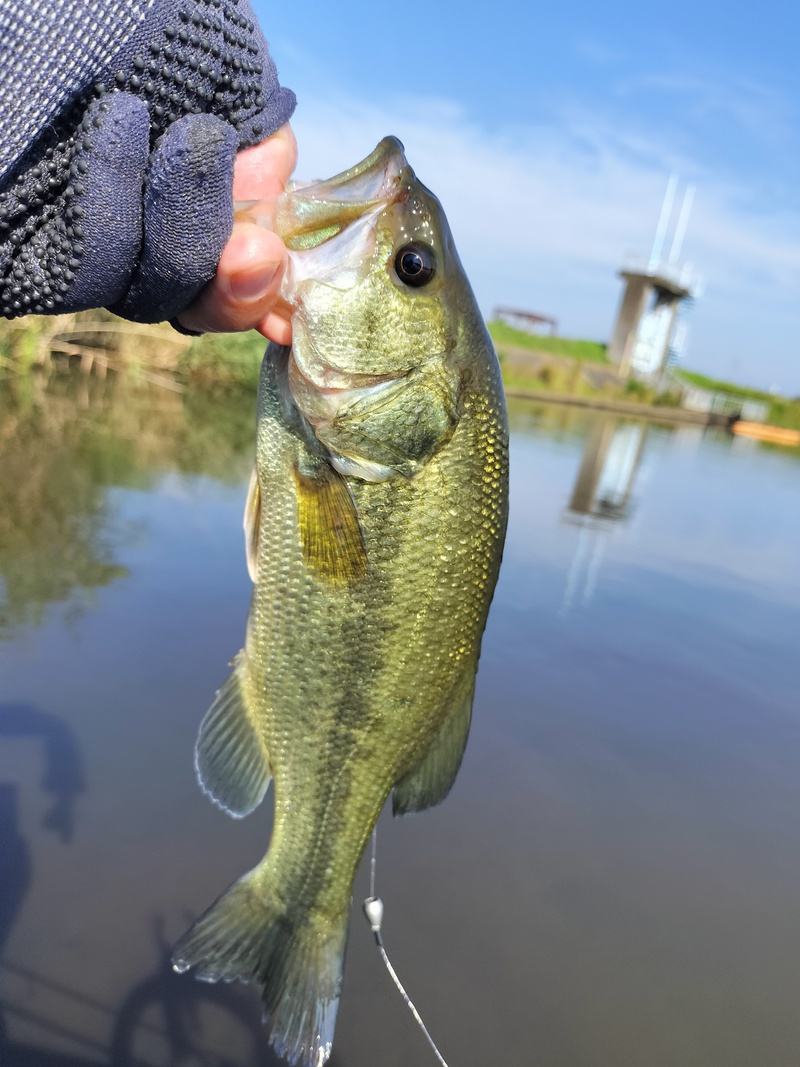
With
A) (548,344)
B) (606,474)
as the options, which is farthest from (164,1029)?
(548,344)

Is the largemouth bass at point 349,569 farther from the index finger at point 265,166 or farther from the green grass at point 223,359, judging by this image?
the green grass at point 223,359

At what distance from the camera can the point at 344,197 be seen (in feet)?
6.50

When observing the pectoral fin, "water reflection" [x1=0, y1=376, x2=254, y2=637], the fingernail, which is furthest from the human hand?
"water reflection" [x1=0, y1=376, x2=254, y2=637]

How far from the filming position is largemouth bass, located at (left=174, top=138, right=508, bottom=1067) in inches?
80.3

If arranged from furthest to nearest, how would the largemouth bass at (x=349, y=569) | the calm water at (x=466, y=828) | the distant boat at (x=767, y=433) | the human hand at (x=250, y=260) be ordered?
the distant boat at (x=767, y=433) < the calm water at (x=466, y=828) < the largemouth bass at (x=349, y=569) < the human hand at (x=250, y=260)

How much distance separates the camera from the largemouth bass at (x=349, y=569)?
6.69ft

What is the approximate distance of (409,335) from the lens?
209 cm

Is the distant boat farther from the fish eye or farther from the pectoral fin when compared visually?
the fish eye

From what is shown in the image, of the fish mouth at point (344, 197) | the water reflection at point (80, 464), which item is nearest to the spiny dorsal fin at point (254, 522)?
the fish mouth at point (344, 197)

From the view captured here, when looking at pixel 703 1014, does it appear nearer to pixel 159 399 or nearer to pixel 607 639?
pixel 607 639

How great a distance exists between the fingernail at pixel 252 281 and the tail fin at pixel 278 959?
1617mm

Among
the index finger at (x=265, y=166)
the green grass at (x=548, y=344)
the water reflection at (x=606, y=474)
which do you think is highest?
the green grass at (x=548, y=344)

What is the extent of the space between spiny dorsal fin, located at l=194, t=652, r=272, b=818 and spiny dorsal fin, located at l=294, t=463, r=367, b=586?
1.41 feet

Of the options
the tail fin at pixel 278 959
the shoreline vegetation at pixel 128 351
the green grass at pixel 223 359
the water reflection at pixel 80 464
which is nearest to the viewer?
the tail fin at pixel 278 959
